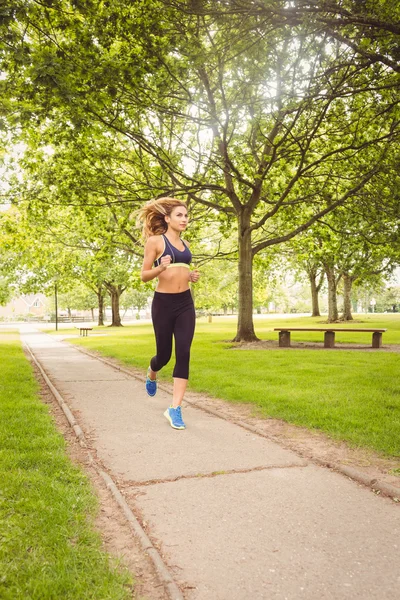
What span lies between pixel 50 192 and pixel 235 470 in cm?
1571

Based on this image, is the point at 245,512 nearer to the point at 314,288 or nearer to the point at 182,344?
the point at 182,344

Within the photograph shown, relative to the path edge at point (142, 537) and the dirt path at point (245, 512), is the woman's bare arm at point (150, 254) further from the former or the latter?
the path edge at point (142, 537)

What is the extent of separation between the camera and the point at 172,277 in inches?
202

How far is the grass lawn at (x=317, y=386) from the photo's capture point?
5438 mm

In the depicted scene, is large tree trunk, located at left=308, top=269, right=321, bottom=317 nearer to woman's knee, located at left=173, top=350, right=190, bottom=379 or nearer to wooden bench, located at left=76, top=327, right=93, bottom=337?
wooden bench, located at left=76, top=327, right=93, bottom=337

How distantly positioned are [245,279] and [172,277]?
11324mm

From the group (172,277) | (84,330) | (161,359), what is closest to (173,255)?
(172,277)

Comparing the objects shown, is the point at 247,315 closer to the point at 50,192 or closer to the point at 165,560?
the point at 50,192

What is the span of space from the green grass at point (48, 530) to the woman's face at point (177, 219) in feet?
8.39

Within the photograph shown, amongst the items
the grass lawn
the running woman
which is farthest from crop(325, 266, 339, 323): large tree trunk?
the running woman

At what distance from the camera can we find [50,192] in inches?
688

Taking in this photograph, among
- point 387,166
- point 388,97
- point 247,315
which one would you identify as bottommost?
point 247,315

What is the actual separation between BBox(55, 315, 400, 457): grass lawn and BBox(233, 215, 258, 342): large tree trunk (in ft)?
9.54

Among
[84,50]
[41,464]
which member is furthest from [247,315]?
[41,464]
